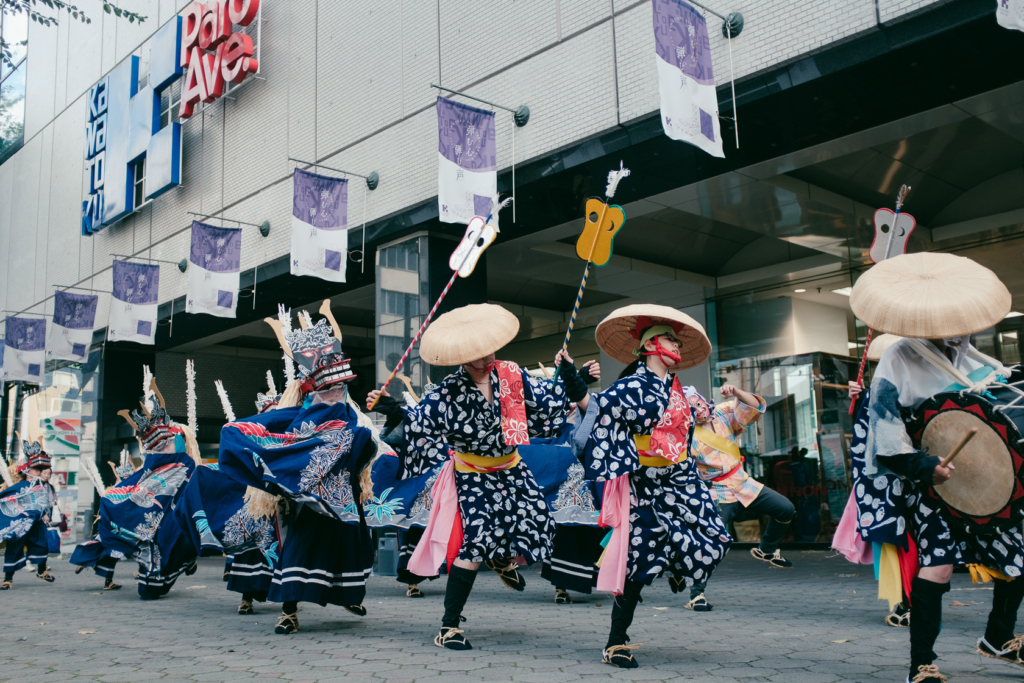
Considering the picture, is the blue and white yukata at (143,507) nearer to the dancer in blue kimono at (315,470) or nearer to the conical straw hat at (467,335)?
the dancer in blue kimono at (315,470)

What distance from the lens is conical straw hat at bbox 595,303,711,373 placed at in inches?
181

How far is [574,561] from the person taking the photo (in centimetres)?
683

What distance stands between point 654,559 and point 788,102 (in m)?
4.78

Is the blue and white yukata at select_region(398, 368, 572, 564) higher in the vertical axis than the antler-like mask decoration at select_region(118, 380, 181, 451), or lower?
lower

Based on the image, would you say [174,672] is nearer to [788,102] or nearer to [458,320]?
[458,320]

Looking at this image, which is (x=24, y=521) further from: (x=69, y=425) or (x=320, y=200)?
(x=69, y=425)

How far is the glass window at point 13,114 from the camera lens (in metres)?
22.0

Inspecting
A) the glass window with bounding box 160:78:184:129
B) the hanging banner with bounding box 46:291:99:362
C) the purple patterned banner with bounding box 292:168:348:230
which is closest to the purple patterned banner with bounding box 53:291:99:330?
the hanging banner with bounding box 46:291:99:362

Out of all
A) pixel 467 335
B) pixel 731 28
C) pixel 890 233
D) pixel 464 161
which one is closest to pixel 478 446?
pixel 467 335

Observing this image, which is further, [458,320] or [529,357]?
[529,357]

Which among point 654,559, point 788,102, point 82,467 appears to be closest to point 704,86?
point 788,102

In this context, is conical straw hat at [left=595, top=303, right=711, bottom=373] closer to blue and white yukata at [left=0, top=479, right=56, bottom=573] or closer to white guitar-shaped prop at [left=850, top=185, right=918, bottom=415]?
white guitar-shaped prop at [left=850, top=185, right=918, bottom=415]

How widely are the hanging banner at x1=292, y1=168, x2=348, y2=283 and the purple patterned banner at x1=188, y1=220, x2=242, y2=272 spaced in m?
2.29

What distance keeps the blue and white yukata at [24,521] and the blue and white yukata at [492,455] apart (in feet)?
26.0
